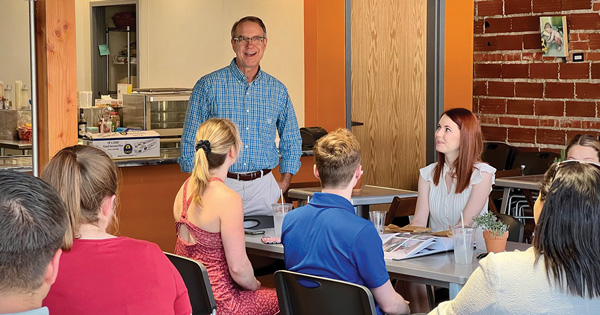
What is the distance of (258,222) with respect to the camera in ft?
12.0

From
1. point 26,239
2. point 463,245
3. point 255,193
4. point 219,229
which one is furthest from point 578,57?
point 26,239

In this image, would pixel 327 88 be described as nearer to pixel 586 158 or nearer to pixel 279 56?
pixel 279 56

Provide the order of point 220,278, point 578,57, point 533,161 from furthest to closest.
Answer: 1. point 578,57
2. point 533,161
3. point 220,278

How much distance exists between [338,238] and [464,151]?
1413 mm

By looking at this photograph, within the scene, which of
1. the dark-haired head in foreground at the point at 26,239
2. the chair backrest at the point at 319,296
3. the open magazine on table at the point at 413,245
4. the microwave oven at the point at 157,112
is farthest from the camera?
the microwave oven at the point at 157,112

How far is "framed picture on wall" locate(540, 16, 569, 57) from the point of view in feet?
22.4

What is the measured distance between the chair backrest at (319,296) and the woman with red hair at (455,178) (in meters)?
1.34

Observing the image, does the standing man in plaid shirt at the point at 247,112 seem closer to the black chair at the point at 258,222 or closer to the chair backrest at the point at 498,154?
the black chair at the point at 258,222

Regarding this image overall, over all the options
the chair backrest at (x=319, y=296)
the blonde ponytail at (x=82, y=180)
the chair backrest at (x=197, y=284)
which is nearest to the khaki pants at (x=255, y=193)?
the chair backrest at (x=197, y=284)

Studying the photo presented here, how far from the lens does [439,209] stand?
3.89 m

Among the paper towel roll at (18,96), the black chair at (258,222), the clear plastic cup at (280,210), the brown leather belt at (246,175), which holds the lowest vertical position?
the black chair at (258,222)

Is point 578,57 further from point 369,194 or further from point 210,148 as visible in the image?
point 210,148

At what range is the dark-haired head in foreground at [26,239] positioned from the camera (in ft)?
4.29

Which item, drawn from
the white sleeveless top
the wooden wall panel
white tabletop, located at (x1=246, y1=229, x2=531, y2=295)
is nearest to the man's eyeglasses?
the wooden wall panel
